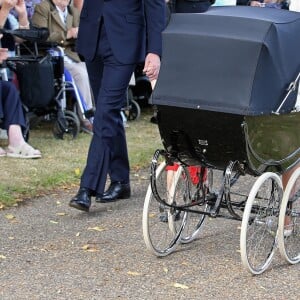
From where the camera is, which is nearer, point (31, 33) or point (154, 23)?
point (154, 23)

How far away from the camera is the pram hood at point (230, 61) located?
15.2 ft

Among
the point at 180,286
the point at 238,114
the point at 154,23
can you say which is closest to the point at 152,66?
the point at 154,23

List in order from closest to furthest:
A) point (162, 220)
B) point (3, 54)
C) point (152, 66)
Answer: point (162, 220)
point (152, 66)
point (3, 54)

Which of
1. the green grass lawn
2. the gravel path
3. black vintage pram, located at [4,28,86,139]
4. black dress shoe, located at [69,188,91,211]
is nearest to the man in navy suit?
black dress shoe, located at [69,188,91,211]

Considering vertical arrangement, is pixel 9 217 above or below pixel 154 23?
below

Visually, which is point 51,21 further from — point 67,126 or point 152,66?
point 152,66

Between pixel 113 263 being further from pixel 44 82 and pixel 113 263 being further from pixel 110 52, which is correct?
pixel 44 82

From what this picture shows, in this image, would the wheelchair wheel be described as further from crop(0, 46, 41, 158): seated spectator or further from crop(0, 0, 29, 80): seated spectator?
crop(0, 46, 41, 158): seated spectator

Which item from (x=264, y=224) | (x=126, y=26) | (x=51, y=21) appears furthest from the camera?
(x=51, y=21)

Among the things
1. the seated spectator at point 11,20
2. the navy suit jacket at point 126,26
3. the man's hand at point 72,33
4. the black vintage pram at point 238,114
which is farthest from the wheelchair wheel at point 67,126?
the black vintage pram at point 238,114

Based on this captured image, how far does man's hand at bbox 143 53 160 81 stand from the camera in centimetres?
583

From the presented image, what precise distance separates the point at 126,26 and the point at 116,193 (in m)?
1.31

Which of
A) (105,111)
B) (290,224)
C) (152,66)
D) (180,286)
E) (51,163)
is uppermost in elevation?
(152,66)

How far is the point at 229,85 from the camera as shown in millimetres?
4684
